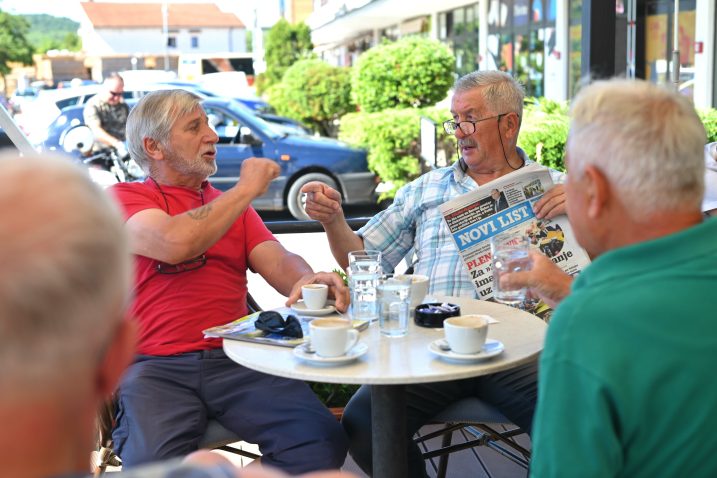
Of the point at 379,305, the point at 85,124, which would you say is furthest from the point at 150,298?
the point at 85,124

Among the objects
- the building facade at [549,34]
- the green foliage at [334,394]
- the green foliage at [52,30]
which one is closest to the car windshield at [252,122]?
the building facade at [549,34]

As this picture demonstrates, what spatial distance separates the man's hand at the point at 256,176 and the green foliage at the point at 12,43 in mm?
63161

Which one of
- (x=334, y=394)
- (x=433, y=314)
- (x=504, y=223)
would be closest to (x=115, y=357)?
(x=433, y=314)

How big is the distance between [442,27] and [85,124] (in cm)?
1259

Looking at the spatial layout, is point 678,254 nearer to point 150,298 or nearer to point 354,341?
point 354,341

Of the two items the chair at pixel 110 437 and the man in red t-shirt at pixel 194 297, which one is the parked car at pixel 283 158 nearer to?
the man in red t-shirt at pixel 194 297

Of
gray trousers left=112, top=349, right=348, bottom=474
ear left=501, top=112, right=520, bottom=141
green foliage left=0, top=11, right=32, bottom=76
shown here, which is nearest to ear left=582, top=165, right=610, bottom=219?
gray trousers left=112, top=349, right=348, bottom=474

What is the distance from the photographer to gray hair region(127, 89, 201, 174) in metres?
2.97

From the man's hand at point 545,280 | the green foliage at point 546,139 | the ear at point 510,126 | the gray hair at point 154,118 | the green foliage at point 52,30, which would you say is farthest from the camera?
the green foliage at point 52,30

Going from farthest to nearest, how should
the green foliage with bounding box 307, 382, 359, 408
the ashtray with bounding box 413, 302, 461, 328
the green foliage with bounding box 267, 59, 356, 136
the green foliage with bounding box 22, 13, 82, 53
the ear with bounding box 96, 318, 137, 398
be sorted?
the green foliage with bounding box 22, 13, 82, 53, the green foliage with bounding box 267, 59, 356, 136, the green foliage with bounding box 307, 382, 359, 408, the ashtray with bounding box 413, 302, 461, 328, the ear with bounding box 96, 318, 137, 398

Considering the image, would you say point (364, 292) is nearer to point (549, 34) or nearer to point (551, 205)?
point (551, 205)

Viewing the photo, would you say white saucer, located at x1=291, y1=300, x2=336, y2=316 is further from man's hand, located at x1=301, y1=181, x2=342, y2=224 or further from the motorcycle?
the motorcycle

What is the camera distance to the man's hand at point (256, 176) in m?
2.85

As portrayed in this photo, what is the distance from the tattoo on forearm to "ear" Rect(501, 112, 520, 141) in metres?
1.15
